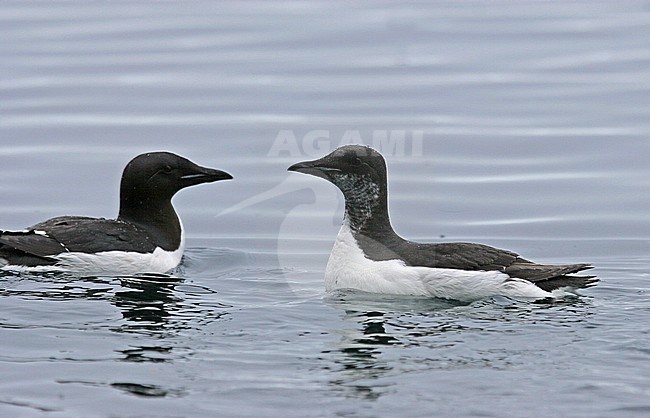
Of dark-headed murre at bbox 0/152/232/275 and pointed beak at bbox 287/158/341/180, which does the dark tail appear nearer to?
pointed beak at bbox 287/158/341/180

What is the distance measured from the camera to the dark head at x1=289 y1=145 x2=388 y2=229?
35.5 feet

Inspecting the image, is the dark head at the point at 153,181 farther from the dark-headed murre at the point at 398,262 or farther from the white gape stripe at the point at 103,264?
the dark-headed murre at the point at 398,262

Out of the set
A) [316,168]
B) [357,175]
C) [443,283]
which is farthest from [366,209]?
[443,283]

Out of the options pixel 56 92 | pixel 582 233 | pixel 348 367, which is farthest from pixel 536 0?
pixel 348 367

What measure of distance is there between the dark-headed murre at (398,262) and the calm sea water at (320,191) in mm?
172

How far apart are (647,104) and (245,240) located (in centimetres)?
652

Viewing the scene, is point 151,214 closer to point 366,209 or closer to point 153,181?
point 153,181

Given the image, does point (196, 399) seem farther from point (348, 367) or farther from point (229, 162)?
point (229, 162)

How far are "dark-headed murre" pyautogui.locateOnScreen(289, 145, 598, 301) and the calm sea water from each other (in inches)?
6.8

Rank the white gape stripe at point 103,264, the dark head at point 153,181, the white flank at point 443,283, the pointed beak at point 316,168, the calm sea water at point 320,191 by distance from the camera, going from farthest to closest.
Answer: the dark head at point 153,181 < the white gape stripe at point 103,264 < the pointed beak at point 316,168 < the white flank at point 443,283 < the calm sea water at point 320,191

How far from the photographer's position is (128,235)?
1164 cm

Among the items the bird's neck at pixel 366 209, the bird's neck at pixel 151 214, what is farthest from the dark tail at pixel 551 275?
the bird's neck at pixel 151 214

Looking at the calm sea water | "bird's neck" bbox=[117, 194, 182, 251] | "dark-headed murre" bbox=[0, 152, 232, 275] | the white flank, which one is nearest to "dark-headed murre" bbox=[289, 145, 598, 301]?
the white flank

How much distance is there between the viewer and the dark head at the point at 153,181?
12.1 meters
